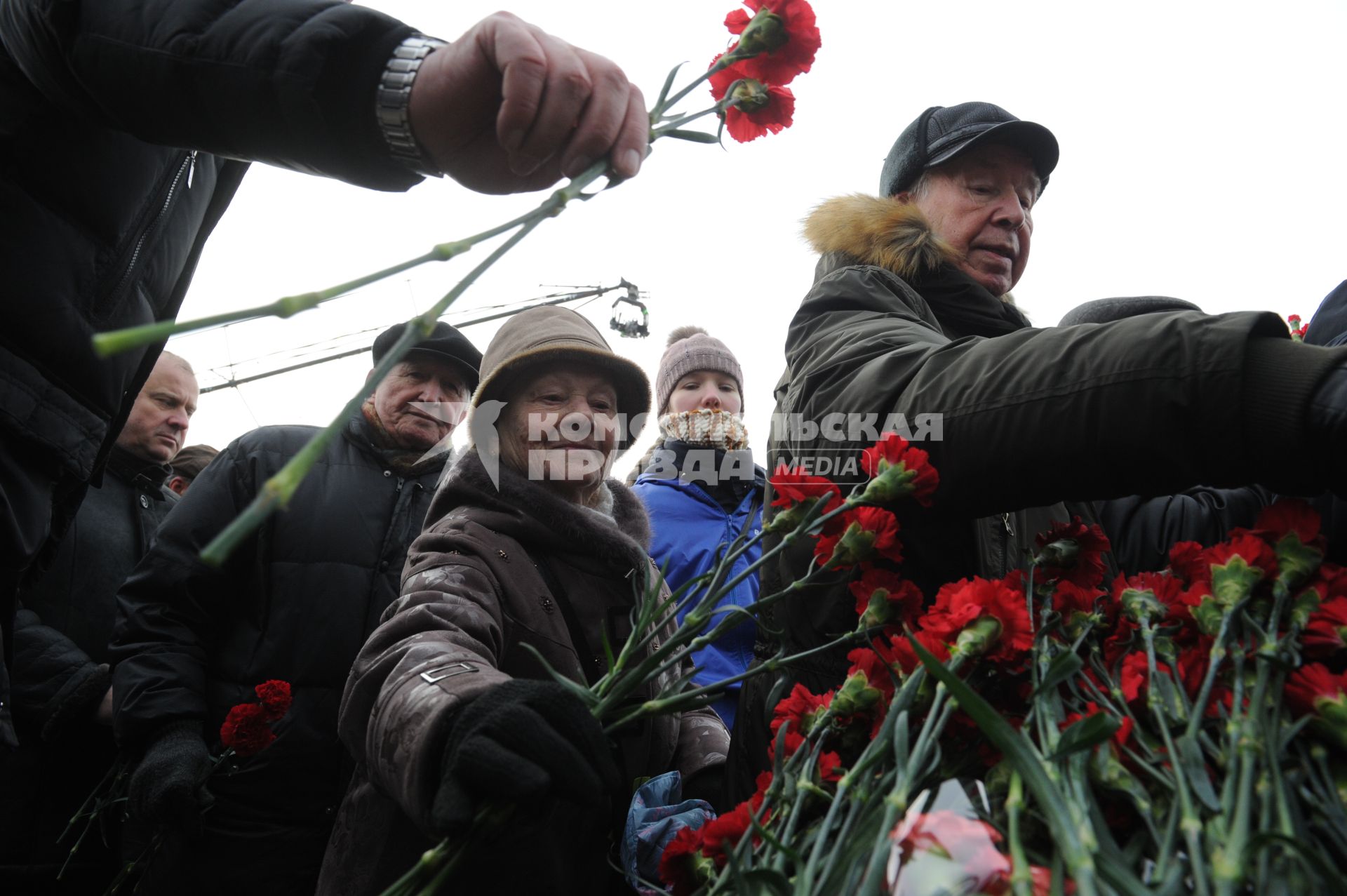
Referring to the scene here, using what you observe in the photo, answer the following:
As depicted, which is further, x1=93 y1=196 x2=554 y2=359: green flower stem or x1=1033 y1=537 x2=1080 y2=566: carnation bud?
x1=1033 y1=537 x2=1080 y2=566: carnation bud

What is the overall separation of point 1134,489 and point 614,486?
4.64 ft

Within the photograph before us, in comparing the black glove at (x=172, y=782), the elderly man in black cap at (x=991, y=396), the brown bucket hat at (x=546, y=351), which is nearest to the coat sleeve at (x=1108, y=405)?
the elderly man in black cap at (x=991, y=396)

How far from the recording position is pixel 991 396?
0.93m

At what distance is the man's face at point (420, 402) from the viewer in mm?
2785

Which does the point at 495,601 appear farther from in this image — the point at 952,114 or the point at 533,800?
the point at 952,114

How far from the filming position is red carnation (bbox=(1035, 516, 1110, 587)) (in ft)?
3.18

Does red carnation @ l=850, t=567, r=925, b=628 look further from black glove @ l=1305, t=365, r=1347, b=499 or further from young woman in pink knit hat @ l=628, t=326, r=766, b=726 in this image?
young woman in pink knit hat @ l=628, t=326, r=766, b=726

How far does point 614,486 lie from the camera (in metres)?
2.15

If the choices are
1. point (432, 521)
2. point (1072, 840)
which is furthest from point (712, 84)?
point (432, 521)

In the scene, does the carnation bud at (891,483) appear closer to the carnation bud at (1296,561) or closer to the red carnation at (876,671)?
the red carnation at (876,671)

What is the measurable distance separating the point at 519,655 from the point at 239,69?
103 centimetres

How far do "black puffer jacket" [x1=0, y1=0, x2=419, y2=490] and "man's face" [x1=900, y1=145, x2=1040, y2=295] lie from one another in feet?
3.68

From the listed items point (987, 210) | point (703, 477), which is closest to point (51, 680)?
point (703, 477)

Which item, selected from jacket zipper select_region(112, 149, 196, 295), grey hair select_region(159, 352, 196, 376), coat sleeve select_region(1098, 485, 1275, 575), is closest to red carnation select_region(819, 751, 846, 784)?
coat sleeve select_region(1098, 485, 1275, 575)
